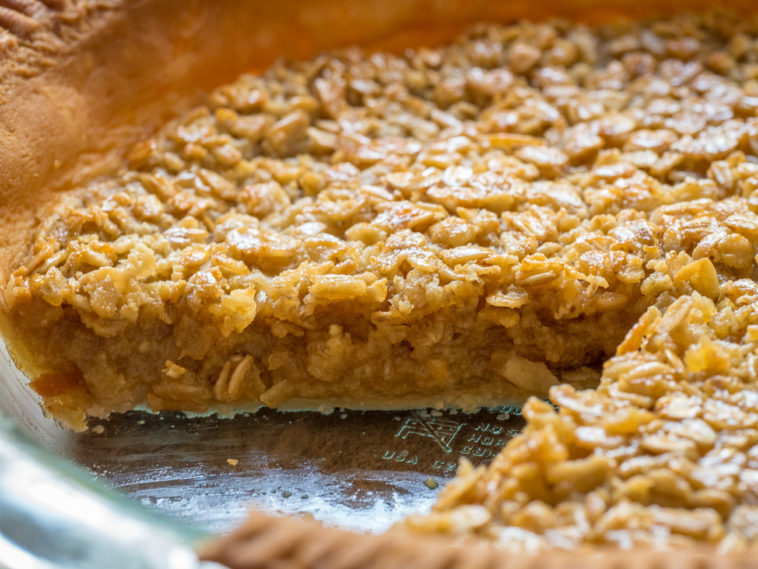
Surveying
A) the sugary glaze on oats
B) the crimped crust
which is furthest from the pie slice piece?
the crimped crust

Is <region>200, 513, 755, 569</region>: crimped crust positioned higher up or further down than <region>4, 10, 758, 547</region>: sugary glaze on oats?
further down

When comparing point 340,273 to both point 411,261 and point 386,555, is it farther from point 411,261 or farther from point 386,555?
point 386,555

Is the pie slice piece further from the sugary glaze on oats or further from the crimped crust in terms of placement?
the crimped crust

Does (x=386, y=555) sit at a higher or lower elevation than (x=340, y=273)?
lower

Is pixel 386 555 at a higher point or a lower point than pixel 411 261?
lower

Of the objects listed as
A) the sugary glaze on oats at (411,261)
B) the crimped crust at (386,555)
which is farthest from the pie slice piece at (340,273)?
the crimped crust at (386,555)

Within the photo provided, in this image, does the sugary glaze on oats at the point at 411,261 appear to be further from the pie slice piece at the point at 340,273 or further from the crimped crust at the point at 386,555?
the crimped crust at the point at 386,555

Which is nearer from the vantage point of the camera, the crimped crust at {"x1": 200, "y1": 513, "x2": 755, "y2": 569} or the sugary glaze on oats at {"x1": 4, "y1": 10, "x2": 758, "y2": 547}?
the crimped crust at {"x1": 200, "y1": 513, "x2": 755, "y2": 569}

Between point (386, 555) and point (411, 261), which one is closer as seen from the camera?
point (386, 555)

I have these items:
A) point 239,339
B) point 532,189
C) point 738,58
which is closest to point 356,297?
point 239,339

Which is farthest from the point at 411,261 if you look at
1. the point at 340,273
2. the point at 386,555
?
the point at 386,555
